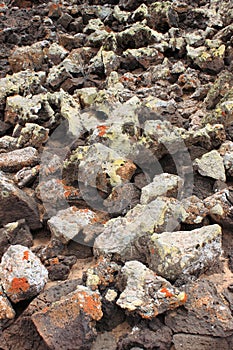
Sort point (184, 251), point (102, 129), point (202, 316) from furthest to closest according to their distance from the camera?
point (102, 129) → point (184, 251) → point (202, 316)

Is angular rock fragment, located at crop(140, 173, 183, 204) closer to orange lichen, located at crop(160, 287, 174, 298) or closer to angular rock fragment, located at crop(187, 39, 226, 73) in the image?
orange lichen, located at crop(160, 287, 174, 298)

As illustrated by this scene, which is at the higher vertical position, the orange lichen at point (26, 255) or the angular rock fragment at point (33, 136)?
the orange lichen at point (26, 255)

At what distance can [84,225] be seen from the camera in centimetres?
462

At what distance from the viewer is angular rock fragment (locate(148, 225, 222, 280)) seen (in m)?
3.86

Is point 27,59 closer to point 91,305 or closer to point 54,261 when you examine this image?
point 54,261

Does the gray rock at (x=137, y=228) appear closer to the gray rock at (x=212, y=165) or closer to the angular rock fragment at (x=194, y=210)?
the angular rock fragment at (x=194, y=210)

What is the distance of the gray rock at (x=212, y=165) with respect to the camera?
5055 mm

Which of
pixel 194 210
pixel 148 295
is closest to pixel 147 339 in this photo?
pixel 148 295

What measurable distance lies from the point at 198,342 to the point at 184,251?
2.44ft

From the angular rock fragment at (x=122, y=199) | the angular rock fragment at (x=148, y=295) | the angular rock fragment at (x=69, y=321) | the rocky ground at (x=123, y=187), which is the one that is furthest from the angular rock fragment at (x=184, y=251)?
the angular rock fragment at (x=122, y=199)

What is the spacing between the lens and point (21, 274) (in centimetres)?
385

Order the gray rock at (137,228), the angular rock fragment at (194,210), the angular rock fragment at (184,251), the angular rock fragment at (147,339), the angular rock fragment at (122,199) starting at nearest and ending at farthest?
the angular rock fragment at (147,339), the angular rock fragment at (184,251), the gray rock at (137,228), the angular rock fragment at (194,210), the angular rock fragment at (122,199)

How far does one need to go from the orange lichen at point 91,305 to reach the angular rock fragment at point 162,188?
1.34 m

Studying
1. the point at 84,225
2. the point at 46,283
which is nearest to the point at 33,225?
the point at 84,225
